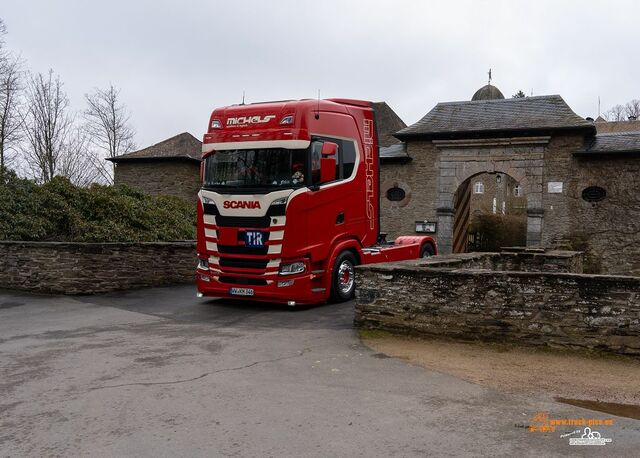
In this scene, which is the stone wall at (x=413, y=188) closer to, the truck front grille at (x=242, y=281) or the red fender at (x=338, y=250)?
the red fender at (x=338, y=250)

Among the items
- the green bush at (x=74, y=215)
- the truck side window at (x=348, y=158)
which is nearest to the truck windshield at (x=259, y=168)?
the truck side window at (x=348, y=158)

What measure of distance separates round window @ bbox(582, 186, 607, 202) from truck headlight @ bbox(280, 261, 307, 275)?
40.4ft

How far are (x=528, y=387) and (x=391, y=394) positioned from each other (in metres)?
1.32

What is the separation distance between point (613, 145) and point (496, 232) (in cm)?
694

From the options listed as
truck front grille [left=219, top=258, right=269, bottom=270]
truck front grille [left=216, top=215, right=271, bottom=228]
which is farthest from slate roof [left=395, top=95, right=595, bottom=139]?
truck front grille [left=219, top=258, right=269, bottom=270]

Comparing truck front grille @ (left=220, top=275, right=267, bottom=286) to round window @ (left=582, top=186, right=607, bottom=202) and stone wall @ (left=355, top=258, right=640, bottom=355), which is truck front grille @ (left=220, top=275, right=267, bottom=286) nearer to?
stone wall @ (left=355, top=258, right=640, bottom=355)

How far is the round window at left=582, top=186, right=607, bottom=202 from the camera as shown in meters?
17.6

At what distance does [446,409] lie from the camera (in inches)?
181

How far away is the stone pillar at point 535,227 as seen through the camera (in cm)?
1834

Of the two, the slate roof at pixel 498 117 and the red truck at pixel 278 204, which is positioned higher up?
the slate roof at pixel 498 117

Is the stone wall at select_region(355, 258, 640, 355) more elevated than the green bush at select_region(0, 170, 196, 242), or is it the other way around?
the green bush at select_region(0, 170, 196, 242)

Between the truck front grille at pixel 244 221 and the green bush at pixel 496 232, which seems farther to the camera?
the green bush at pixel 496 232

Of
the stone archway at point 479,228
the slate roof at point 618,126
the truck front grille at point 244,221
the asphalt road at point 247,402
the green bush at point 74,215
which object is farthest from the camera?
the slate roof at point 618,126

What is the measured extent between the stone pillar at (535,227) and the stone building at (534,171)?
0.10 feet
